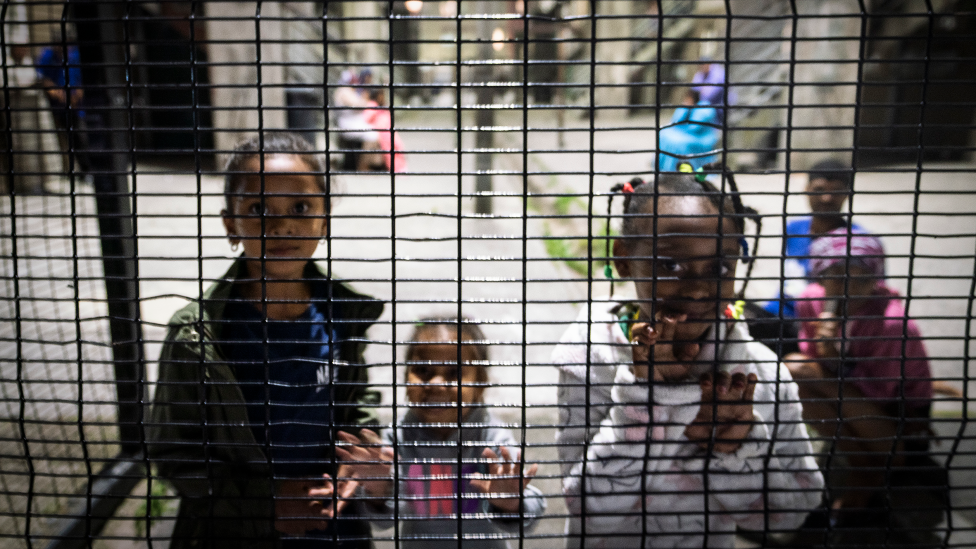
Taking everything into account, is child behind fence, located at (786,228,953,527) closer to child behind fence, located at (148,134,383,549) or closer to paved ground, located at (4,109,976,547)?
paved ground, located at (4,109,976,547)

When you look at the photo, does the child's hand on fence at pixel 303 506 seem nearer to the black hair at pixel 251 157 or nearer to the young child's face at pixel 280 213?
the young child's face at pixel 280 213

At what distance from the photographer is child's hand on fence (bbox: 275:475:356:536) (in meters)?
1.62

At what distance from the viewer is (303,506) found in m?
1.71

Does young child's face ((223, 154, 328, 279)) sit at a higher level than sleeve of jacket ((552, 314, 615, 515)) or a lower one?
higher

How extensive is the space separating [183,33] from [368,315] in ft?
40.3

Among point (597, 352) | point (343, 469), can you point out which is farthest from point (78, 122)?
point (597, 352)

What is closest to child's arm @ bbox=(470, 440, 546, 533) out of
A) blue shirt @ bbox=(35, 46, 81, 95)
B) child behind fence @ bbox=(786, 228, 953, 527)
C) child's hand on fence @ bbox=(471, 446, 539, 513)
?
child's hand on fence @ bbox=(471, 446, 539, 513)

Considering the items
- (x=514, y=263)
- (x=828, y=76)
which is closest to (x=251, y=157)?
(x=514, y=263)

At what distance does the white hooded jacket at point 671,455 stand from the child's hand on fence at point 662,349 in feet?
0.11

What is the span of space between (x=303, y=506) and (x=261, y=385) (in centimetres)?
32

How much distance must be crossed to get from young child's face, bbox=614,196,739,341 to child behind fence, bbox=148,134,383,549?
2.16 ft

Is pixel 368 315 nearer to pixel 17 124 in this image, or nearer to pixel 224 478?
pixel 224 478

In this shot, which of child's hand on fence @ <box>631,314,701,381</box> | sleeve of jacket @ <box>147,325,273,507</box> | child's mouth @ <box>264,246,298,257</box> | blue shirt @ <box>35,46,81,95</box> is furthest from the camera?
blue shirt @ <box>35,46,81,95</box>

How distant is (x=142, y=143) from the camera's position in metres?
10.6
